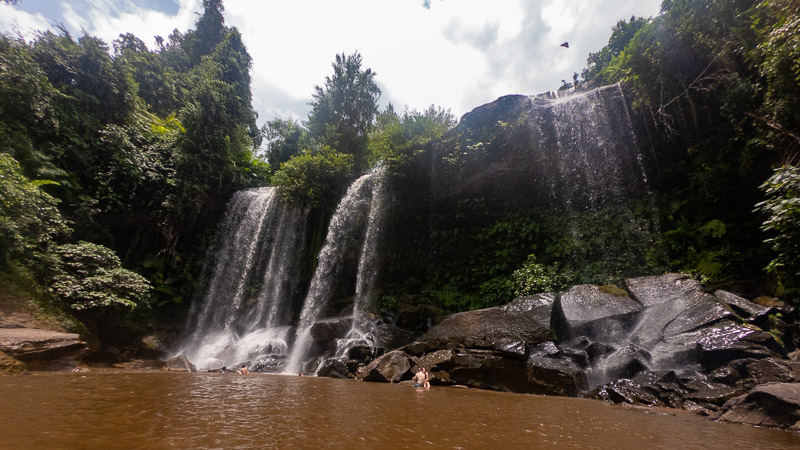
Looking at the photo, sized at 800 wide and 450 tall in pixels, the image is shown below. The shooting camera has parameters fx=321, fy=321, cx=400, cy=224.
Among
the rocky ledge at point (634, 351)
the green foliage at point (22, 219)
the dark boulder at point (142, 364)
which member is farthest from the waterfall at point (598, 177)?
the green foliage at point (22, 219)

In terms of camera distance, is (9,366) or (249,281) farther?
(249,281)

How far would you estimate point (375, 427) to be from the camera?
3186mm

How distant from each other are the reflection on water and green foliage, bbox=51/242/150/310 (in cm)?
544

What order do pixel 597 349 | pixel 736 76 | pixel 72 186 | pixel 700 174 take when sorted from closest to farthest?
pixel 597 349
pixel 736 76
pixel 700 174
pixel 72 186

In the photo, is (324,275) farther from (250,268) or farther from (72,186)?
(72,186)

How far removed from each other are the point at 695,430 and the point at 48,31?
2304 cm

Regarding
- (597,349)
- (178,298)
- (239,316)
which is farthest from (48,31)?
(597,349)

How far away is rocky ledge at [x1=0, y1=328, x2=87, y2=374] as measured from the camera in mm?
6468

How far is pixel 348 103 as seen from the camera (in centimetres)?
2302

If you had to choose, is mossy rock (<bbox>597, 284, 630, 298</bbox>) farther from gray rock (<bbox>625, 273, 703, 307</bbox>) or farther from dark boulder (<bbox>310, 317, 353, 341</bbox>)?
dark boulder (<bbox>310, 317, 353, 341</bbox>)

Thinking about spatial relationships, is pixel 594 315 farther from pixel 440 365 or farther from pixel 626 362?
pixel 440 365

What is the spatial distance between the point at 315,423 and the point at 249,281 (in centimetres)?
1374

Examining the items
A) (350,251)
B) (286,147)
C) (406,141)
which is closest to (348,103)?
(286,147)

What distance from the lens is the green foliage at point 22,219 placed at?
8.38 metres
